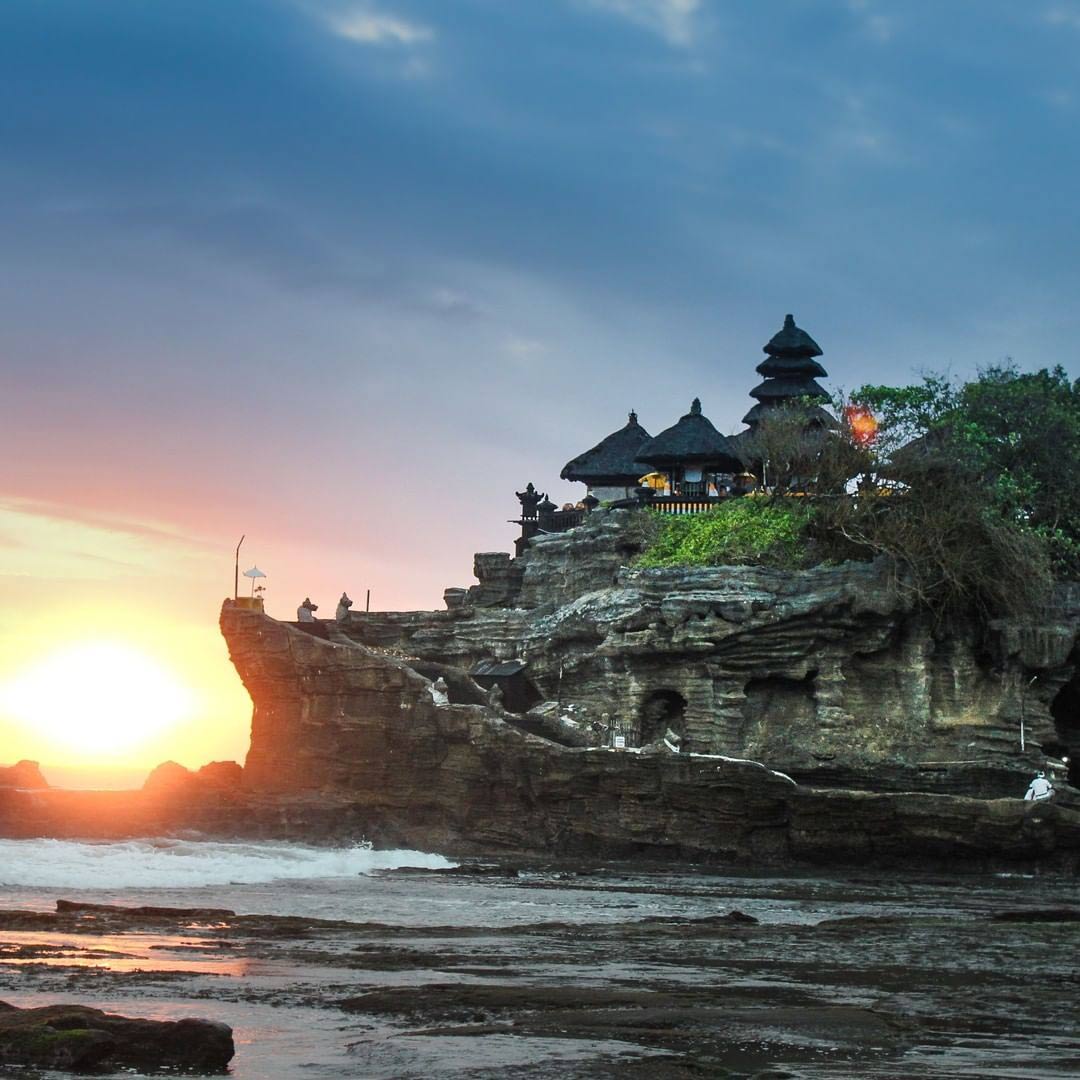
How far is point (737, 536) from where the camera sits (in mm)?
52625

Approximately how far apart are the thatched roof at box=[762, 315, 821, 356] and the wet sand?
3524 cm

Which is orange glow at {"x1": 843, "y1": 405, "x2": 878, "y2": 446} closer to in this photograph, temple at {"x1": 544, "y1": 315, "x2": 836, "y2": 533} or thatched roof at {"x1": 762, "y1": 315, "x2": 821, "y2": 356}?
temple at {"x1": 544, "y1": 315, "x2": 836, "y2": 533}

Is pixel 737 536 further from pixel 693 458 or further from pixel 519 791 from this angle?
pixel 519 791

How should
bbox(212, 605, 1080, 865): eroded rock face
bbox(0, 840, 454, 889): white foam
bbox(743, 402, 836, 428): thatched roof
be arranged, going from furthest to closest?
bbox(743, 402, 836, 428): thatched roof < bbox(212, 605, 1080, 865): eroded rock face < bbox(0, 840, 454, 889): white foam

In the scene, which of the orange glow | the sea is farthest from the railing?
the sea

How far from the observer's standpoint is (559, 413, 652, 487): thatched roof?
65.4 meters

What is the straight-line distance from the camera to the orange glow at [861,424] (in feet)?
176

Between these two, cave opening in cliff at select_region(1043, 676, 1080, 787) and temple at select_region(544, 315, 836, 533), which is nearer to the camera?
cave opening in cliff at select_region(1043, 676, 1080, 787)

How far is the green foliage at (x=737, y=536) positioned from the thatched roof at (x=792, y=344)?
1073cm

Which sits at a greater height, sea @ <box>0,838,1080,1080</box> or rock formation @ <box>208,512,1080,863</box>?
rock formation @ <box>208,512,1080,863</box>

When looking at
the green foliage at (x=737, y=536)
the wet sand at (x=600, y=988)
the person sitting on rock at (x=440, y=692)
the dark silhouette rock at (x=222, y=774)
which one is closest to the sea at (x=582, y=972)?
the wet sand at (x=600, y=988)

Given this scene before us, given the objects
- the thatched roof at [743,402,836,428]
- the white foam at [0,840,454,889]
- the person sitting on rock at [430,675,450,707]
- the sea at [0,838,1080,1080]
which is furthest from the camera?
the thatched roof at [743,402,836,428]

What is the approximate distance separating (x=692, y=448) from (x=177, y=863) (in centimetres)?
2491

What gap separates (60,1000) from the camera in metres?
17.6
